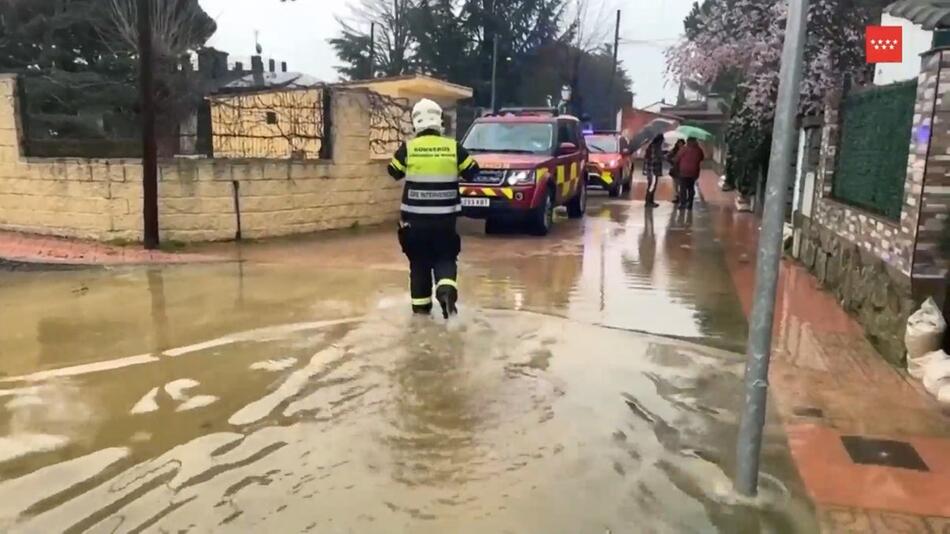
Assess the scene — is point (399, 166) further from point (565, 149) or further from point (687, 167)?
point (687, 167)

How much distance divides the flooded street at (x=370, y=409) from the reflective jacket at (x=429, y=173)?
949mm

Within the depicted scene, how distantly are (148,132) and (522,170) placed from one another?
5.31 m

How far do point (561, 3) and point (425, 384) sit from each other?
36249 millimetres

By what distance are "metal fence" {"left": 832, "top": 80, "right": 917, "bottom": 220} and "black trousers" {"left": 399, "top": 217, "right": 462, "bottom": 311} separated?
3523mm

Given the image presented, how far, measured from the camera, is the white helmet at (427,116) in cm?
634

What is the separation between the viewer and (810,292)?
8.16 m

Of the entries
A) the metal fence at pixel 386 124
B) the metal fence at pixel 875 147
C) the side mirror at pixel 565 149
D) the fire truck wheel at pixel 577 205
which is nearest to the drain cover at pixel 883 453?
the metal fence at pixel 875 147

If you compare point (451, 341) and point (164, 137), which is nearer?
point (451, 341)

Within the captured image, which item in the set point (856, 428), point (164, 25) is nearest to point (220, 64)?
point (164, 25)

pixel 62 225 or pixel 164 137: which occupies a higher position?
pixel 164 137

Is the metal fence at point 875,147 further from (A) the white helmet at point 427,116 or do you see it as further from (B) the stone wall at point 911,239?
(A) the white helmet at point 427,116

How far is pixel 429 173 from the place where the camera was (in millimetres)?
6312

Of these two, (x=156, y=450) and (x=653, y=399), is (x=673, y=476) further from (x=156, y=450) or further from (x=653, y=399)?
(x=156, y=450)

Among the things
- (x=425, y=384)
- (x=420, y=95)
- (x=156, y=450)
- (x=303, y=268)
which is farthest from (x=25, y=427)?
(x=420, y=95)
